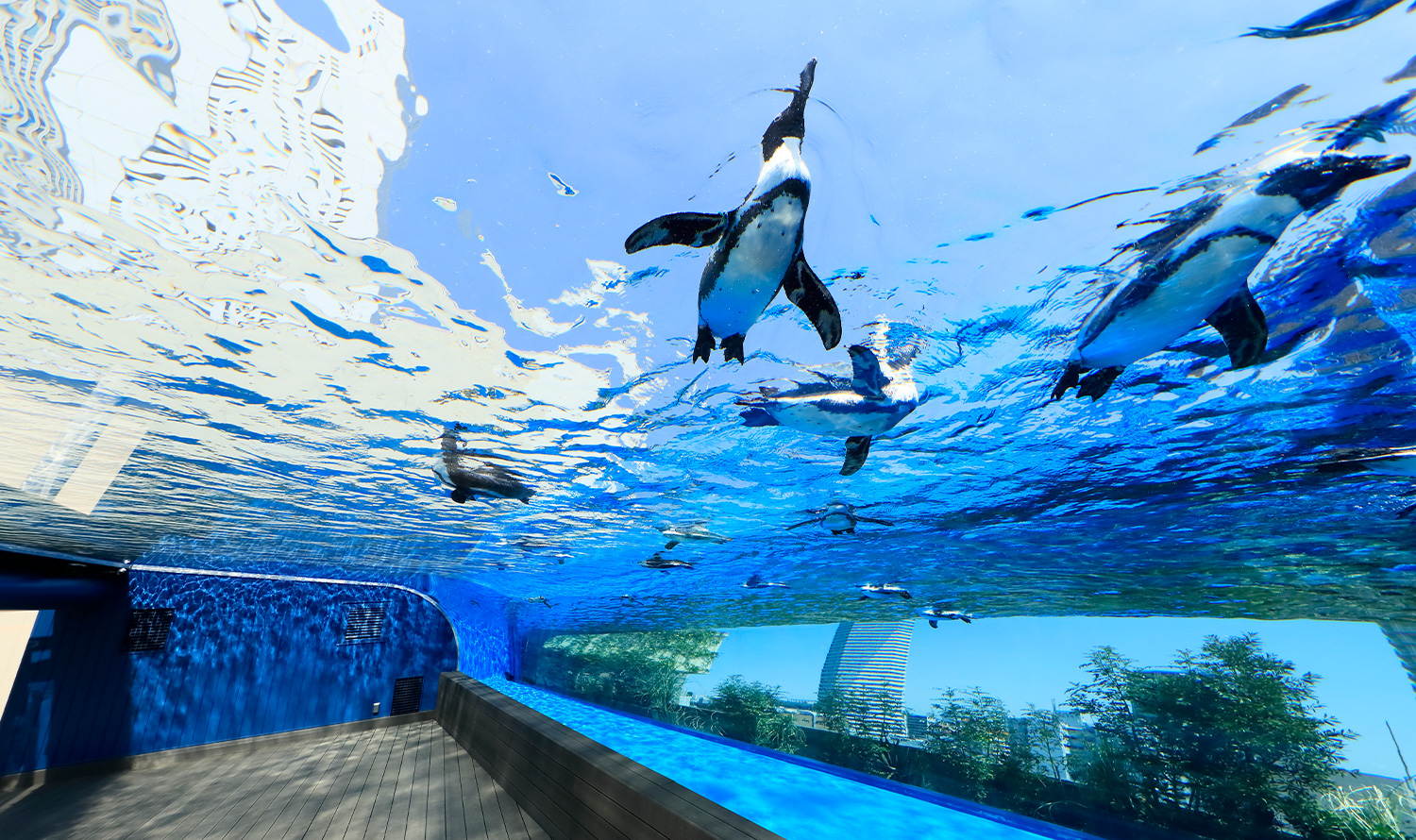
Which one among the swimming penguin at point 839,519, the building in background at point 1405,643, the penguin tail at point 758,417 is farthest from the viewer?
the building in background at point 1405,643

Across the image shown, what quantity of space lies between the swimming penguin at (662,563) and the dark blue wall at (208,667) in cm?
868

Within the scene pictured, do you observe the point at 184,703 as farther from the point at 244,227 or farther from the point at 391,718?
the point at 244,227

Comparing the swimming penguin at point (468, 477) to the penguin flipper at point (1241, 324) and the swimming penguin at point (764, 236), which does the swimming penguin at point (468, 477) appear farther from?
the penguin flipper at point (1241, 324)

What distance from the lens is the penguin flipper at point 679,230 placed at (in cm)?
235

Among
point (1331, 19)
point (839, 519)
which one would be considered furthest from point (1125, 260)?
point (839, 519)

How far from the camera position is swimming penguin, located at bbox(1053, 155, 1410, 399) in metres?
2.72

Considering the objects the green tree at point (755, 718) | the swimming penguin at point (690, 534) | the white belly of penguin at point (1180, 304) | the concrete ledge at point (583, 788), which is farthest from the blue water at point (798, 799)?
the green tree at point (755, 718)

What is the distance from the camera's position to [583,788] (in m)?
5.71

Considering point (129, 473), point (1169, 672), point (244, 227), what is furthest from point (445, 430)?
point (1169, 672)

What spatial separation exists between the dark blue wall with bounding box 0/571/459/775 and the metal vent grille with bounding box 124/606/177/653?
0.13 metres

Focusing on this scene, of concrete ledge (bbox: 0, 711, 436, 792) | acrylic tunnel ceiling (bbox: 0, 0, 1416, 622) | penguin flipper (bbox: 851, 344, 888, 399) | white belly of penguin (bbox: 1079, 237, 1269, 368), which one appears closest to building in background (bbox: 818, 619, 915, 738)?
acrylic tunnel ceiling (bbox: 0, 0, 1416, 622)

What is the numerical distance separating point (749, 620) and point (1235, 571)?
16.9 m

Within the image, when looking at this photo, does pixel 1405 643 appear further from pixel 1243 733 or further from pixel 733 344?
pixel 733 344

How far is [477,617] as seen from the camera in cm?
2131
